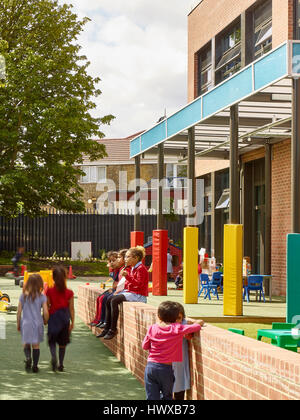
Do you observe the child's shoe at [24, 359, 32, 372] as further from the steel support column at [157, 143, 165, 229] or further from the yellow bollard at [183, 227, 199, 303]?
the steel support column at [157, 143, 165, 229]

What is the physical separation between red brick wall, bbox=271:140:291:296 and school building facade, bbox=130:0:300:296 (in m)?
0.03

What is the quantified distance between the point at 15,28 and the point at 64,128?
595cm

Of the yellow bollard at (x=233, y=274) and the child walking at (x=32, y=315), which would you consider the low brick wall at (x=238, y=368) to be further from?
the yellow bollard at (x=233, y=274)

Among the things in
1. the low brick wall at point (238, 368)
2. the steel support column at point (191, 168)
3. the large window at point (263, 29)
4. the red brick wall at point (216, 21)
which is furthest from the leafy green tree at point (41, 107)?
the low brick wall at point (238, 368)

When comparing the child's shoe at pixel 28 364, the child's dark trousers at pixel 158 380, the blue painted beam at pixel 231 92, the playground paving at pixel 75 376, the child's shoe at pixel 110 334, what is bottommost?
the playground paving at pixel 75 376

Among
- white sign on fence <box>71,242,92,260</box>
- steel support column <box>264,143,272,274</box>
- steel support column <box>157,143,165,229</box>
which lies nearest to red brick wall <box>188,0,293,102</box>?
steel support column <box>264,143,272,274</box>

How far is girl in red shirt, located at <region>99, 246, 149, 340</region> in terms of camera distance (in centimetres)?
1108

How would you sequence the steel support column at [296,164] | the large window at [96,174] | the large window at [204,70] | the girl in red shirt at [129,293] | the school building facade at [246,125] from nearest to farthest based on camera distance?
1. the girl in red shirt at [129,293]
2. the steel support column at [296,164]
3. the school building facade at [246,125]
4. the large window at [204,70]
5. the large window at [96,174]

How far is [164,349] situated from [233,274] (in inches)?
365

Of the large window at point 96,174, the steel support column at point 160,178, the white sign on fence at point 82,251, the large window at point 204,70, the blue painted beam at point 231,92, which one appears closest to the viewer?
the blue painted beam at point 231,92

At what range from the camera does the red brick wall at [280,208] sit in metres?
22.3

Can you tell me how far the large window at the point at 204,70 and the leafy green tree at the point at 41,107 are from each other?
20.7ft

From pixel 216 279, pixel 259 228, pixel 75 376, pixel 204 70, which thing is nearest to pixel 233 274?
pixel 216 279

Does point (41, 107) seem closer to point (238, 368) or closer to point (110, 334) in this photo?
point (110, 334)
